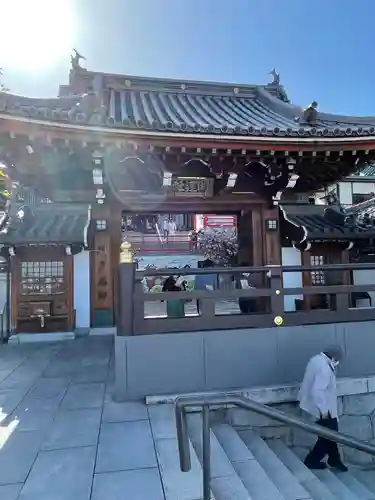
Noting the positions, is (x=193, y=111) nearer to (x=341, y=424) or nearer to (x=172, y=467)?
(x=341, y=424)

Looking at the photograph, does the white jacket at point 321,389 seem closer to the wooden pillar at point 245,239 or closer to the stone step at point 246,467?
the stone step at point 246,467

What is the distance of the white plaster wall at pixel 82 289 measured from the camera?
730cm

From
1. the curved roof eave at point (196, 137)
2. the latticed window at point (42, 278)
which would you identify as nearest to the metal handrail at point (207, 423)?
the curved roof eave at point (196, 137)

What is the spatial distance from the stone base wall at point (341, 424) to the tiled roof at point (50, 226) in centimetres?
443

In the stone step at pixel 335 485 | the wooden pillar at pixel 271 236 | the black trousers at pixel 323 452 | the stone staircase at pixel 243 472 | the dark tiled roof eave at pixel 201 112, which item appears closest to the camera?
the stone staircase at pixel 243 472

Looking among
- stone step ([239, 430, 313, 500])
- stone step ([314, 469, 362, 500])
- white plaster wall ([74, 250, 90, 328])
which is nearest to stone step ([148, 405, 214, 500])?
stone step ([239, 430, 313, 500])

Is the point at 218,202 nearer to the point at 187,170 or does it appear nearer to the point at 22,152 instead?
the point at 187,170

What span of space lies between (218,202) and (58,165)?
3.10 m

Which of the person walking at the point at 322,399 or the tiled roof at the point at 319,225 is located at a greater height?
the tiled roof at the point at 319,225

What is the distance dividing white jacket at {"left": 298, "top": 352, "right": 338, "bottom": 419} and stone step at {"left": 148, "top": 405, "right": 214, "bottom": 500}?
156cm

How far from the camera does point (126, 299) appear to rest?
4293mm

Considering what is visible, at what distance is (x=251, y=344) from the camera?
14.9 ft

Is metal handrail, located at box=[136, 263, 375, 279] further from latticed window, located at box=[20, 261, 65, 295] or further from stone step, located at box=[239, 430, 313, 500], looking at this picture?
latticed window, located at box=[20, 261, 65, 295]

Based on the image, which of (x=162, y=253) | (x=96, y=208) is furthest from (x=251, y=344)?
(x=162, y=253)
